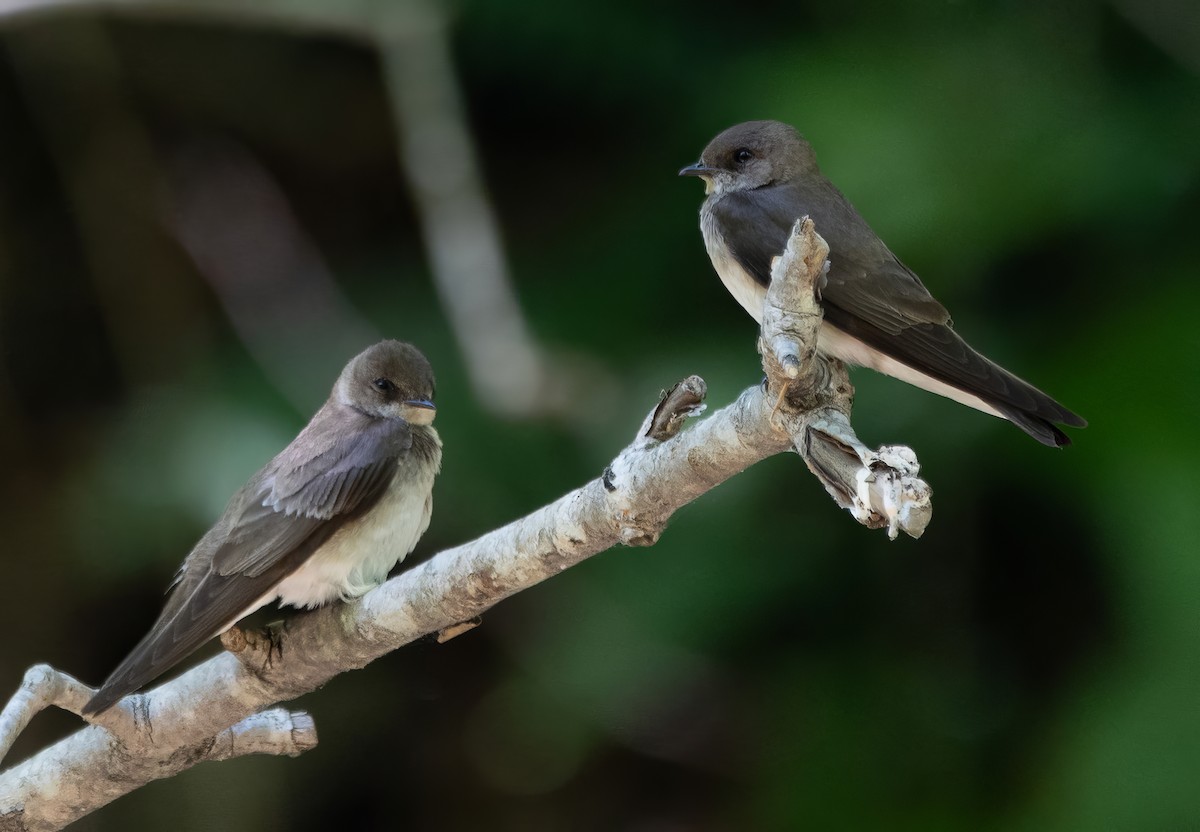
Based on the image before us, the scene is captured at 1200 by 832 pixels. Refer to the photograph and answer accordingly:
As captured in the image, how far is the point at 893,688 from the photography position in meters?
2.79

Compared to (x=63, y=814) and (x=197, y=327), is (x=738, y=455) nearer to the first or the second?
(x=63, y=814)

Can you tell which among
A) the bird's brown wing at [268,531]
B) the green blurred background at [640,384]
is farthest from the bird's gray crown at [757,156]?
the bird's brown wing at [268,531]

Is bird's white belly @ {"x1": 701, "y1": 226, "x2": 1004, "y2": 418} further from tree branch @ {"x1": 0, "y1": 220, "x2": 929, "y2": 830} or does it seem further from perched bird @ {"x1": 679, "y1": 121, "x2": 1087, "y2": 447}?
tree branch @ {"x1": 0, "y1": 220, "x2": 929, "y2": 830}

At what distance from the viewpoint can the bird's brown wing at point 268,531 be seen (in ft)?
5.93

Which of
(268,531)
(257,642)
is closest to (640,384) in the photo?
(268,531)

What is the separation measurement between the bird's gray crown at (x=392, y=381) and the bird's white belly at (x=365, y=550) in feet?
0.52

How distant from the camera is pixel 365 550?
81.0 inches

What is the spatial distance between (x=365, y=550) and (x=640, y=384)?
3.14ft

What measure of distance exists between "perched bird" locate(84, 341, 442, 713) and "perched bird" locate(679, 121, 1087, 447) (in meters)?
0.57

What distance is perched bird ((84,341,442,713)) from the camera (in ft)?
6.13

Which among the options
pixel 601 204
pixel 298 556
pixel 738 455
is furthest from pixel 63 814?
pixel 601 204

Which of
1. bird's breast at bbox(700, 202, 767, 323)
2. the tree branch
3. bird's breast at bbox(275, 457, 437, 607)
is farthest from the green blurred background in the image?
the tree branch

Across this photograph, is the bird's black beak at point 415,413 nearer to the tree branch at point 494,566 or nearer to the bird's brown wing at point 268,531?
the bird's brown wing at point 268,531

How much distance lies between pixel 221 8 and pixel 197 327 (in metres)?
0.76
